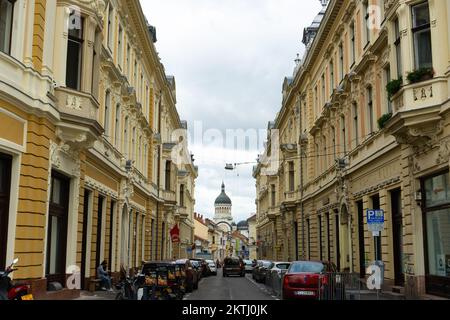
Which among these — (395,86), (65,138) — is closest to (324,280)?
(395,86)

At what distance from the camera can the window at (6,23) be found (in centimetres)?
1345

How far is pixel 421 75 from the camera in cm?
1631

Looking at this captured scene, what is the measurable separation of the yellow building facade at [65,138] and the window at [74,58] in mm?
32

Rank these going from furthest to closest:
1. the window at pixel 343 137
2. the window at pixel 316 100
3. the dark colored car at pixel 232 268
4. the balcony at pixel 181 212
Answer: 1. the balcony at pixel 181 212
2. the dark colored car at pixel 232 268
3. the window at pixel 316 100
4. the window at pixel 343 137

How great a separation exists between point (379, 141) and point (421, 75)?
5.64 meters

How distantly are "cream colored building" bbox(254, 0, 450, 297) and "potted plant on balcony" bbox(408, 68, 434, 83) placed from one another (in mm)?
32

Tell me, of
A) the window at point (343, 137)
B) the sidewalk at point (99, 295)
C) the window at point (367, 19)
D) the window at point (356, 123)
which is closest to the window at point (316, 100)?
the window at point (343, 137)

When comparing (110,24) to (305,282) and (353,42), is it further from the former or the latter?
(305,282)

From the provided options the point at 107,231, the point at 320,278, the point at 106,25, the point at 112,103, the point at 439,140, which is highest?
the point at 106,25

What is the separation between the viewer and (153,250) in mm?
40719

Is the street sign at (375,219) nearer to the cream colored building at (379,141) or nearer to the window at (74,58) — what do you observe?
the cream colored building at (379,141)
